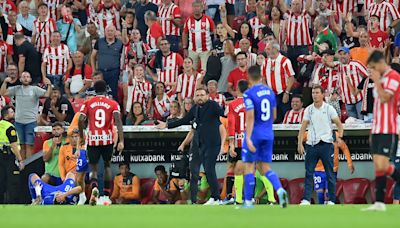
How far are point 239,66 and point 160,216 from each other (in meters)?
8.83

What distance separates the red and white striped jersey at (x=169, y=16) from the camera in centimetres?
2739

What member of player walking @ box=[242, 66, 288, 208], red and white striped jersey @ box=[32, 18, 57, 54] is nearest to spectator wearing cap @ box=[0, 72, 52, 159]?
red and white striped jersey @ box=[32, 18, 57, 54]

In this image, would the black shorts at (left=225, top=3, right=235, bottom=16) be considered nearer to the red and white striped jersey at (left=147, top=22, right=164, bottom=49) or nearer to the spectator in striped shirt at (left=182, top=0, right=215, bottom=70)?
the spectator in striped shirt at (left=182, top=0, right=215, bottom=70)

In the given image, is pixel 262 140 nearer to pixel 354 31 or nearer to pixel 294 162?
pixel 294 162

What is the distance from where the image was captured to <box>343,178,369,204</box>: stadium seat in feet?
77.3

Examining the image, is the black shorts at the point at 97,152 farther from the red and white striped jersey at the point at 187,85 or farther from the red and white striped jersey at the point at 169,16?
the red and white striped jersey at the point at 169,16

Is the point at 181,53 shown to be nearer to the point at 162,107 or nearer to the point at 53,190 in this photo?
the point at 162,107

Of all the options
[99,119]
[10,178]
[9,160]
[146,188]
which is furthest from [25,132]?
[99,119]

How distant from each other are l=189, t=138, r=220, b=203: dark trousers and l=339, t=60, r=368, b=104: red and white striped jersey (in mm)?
4047

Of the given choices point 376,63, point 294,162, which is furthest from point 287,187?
point 376,63

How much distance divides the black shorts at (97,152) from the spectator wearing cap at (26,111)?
4.28 meters

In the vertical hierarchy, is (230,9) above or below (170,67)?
above

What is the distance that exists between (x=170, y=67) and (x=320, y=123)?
5.92m

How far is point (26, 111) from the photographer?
993 inches
